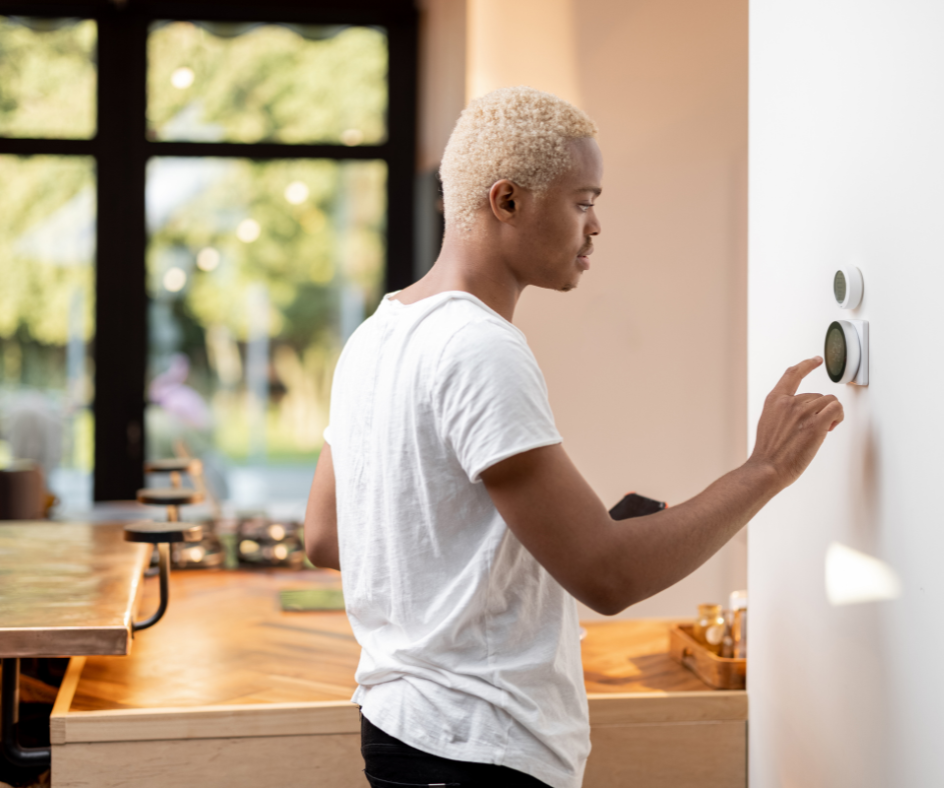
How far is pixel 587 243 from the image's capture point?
1029 mm

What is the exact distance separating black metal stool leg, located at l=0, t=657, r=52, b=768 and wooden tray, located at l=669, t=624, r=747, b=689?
1143 millimetres

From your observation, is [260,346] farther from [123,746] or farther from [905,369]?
[905,369]

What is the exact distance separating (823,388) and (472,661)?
617 mm

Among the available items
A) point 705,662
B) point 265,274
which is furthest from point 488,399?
point 265,274

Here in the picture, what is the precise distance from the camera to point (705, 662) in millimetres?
1803

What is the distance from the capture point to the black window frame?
439cm

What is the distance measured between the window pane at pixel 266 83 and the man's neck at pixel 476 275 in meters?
3.76

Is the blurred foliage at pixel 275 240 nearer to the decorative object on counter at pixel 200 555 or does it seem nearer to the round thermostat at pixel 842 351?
the decorative object on counter at pixel 200 555

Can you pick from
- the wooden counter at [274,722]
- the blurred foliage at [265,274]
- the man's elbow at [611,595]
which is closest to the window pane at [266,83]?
the blurred foliage at [265,274]

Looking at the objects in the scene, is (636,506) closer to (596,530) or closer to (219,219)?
(596,530)


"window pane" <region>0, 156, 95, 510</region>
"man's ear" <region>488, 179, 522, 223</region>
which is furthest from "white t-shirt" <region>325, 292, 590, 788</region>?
"window pane" <region>0, 156, 95, 510</region>

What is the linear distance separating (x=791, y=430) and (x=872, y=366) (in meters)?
0.17

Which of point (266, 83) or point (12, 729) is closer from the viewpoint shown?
point (12, 729)

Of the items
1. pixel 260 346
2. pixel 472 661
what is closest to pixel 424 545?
pixel 472 661
